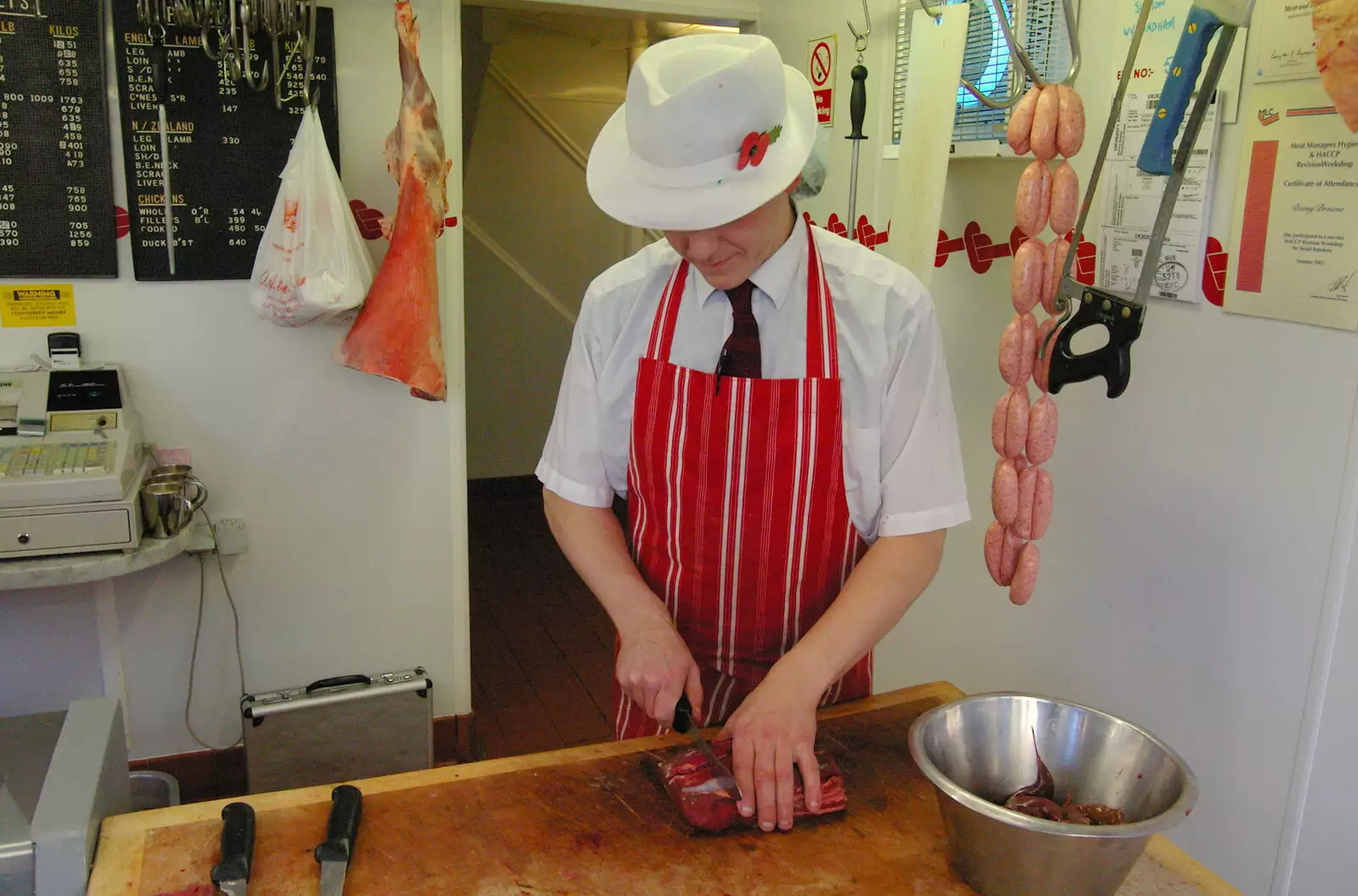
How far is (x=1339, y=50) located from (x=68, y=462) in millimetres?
2589

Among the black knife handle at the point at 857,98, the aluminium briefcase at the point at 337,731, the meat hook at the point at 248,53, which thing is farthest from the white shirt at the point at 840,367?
the aluminium briefcase at the point at 337,731

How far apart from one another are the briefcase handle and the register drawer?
2.44ft

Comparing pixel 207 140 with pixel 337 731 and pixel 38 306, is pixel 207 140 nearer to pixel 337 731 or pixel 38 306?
pixel 38 306

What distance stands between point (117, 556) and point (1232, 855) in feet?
7.88

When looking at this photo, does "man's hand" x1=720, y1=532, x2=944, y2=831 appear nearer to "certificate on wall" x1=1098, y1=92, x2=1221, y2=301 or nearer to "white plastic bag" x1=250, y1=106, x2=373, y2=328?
"certificate on wall" x1=1098, y1=92, x2=1221, y2=301

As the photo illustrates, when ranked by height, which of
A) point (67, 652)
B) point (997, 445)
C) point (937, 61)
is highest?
point (937, 61)

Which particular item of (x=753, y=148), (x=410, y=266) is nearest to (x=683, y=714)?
(x=753, y=148)

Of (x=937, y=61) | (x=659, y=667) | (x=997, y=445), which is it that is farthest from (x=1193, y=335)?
(x=659, y=667)

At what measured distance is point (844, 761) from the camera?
1.49m

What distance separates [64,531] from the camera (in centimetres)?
247

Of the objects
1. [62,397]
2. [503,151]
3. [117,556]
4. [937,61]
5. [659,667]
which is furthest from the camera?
[503,151]

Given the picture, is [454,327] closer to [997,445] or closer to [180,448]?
[180,448]

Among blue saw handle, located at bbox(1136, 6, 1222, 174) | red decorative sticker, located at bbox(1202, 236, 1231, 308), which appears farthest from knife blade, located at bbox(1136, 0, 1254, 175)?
red decorative sticker, located at bbox(1202, 236, 1231, 308)

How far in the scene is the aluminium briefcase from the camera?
9.71ft
